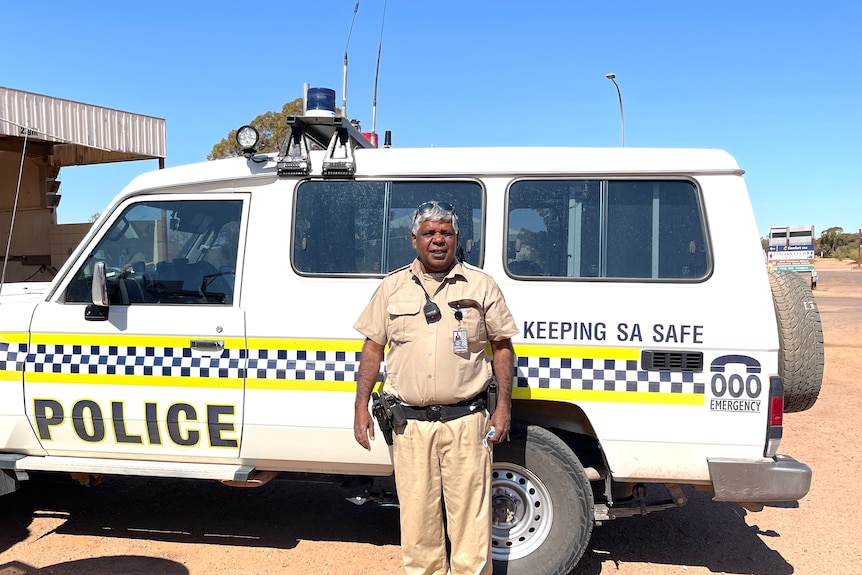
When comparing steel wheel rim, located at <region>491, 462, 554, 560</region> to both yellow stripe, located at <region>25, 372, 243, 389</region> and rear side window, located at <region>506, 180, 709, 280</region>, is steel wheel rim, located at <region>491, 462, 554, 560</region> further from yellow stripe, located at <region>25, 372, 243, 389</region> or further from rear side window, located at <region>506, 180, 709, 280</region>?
yellow stripe, located at <region>25, 372, 243, 389</region>

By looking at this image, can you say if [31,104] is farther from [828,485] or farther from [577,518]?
[828,485]

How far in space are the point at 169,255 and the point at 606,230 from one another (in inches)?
95.8

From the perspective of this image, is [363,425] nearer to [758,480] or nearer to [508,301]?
[508,301]

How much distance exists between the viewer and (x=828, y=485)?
5.06 meters

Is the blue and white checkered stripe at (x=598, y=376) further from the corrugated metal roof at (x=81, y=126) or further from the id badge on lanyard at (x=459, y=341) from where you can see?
the corrugated metal roof at (x=81, y=126)

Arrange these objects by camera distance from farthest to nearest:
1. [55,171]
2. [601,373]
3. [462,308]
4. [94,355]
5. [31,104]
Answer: [55,171] < [31,104] < [94,355] < [601,373] < [462,308]

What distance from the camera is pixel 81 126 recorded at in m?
11.5

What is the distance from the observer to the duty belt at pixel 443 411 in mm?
2871

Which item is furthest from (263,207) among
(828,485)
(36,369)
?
(828,485)

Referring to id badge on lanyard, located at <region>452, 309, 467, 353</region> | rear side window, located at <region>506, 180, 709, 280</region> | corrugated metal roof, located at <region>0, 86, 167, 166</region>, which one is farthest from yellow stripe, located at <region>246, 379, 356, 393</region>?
corrugated metal roof, located at <region>0, 86, 167, 166</region>

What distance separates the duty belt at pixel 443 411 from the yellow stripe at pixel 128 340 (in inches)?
43.8

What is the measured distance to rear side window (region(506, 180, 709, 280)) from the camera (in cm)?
333

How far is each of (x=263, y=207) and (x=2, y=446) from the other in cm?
204

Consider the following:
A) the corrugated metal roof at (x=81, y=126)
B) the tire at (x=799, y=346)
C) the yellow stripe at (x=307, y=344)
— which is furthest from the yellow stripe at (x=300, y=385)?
the corrugated metal roof at (x=81, y=126)
